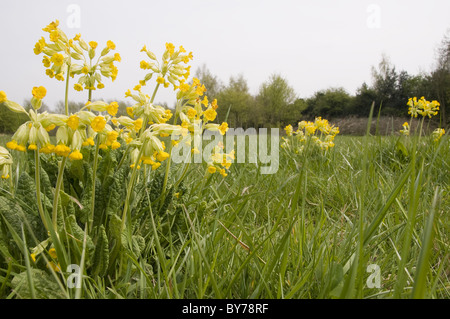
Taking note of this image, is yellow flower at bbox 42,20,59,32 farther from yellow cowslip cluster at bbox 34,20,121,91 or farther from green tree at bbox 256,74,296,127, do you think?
green tree at bbox 256,74,296,127

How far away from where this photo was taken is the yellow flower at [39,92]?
34.7 inches

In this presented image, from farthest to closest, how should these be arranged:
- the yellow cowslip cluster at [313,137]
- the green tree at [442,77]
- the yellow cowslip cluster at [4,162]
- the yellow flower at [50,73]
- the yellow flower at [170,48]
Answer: the green tree at [442,77]
the yellow cowslip cluster at [313,137]
the yellow flower at [170,48]
the yellow flower at [50,73]
the yellow cowslip cluster at [4,162]

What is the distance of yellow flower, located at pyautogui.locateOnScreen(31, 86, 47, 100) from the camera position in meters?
0.88

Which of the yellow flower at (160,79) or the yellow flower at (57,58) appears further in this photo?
the yellow flower at (160,79)

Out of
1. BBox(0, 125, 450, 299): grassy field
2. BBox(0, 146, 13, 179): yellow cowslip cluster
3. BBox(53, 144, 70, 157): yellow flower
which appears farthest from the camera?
BBox(0, 146, 13, 179): yellow cowslip cluster

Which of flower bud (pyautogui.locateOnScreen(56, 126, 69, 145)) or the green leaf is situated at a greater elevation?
flower bud (pyautogui.locateOnScreen(56, 126, 69, 145))

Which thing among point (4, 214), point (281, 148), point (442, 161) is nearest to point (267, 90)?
point (281, 148)

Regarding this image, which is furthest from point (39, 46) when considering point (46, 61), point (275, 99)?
point (275, 99)

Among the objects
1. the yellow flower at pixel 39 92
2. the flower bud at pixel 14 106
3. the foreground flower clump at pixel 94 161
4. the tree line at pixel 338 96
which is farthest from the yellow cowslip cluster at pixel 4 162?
the tree line at pixel 338 96

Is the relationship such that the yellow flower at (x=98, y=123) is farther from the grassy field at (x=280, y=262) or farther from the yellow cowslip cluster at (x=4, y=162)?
the yellow cowslip cluster at (x=4, y=162)

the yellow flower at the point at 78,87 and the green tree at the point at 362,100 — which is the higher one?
the green tree at the point at 362,100

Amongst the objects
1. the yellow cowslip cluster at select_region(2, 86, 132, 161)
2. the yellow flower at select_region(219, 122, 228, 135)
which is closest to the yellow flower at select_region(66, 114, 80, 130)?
the yellow cowslip cluster at select_region(2, 86, 132, 161)

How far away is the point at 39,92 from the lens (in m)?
0.89

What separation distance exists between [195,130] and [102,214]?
476mm
